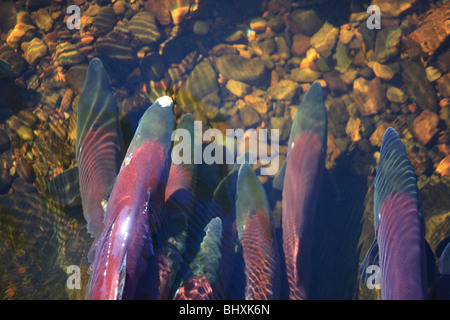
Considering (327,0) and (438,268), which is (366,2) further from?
(438,268)

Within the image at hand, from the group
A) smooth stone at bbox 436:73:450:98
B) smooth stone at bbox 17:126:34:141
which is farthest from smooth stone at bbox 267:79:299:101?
smooth stone at bbox 17:126:34:141

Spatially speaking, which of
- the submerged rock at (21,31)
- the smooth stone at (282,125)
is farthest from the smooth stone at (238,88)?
the submerged rock at (21,31)

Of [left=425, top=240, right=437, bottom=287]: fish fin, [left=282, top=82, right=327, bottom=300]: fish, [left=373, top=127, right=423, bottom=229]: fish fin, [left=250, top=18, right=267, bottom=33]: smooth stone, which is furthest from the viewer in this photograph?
[left=250, top=18, right=267, bottom=33]: smooth stone

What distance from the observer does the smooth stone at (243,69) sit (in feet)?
13.3

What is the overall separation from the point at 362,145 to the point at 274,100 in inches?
54.5

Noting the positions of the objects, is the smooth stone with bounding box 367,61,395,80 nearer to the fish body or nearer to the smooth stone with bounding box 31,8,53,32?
→ the fish body

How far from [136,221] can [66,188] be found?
1452mm

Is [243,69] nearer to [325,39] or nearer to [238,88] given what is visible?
[238,88]

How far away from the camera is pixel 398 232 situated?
233 cm

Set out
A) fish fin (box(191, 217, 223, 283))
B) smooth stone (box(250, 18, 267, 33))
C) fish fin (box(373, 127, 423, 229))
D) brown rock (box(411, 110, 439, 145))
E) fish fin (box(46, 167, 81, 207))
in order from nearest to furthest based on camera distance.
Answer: fish fin (box(191, 217, 223, 283)), fish fin (box(373, 127, 423, 229)), fish fin (box(46, 167, 81, 207)), brown rock (box(411, 110, 439, 145)), smooth stone (box(250, 18, 267, 33))

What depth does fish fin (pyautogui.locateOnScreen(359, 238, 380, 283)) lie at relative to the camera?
2.65 m

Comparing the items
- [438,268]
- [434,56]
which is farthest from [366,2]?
[438,268]

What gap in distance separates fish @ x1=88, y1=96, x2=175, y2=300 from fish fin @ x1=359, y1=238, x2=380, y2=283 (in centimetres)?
205

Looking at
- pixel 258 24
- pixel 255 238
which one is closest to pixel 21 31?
pixel 258 24
